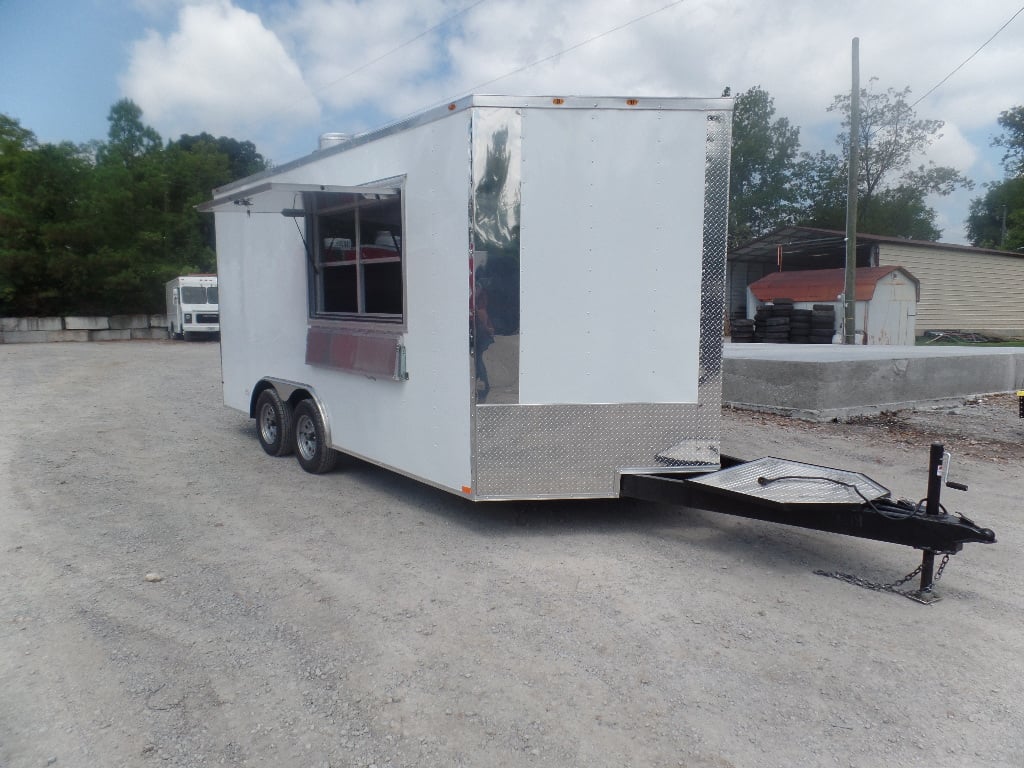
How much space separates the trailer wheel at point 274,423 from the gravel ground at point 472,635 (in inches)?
39.6

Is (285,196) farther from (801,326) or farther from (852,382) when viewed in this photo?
(801,326)

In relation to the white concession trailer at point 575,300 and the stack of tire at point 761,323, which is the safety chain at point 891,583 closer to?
the white concession trailer at point 575,300

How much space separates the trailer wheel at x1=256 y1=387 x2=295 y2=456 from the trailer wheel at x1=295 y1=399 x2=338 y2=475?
123 mm

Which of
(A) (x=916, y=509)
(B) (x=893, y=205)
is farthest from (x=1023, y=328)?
(A) (x=916, y=509)

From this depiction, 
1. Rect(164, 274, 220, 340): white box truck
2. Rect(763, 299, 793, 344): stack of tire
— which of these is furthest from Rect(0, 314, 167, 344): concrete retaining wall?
Rect(763, 299, 793, 344): stack of tire

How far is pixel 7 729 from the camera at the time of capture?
314 cm

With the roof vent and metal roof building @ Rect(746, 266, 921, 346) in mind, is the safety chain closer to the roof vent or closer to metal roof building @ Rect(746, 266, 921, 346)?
the roof vent

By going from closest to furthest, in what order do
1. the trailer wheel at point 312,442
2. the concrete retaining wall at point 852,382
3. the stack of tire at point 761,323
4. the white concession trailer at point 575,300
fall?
the white concession trailer at point 575,300 < the trailer wheel at point 312,442 < the concrete retaining wall at point 852,382 < the stack of tire at point 761,323

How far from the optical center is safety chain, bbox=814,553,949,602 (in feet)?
14.4

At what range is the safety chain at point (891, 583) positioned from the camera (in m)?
4.38

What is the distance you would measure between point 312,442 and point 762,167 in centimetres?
4867

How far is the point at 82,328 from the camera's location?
32531 millimetres

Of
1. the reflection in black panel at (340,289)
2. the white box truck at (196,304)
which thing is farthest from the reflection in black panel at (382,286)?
the white box truck at (196,304)

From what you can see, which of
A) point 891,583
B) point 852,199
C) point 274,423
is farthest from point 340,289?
point 852,199
